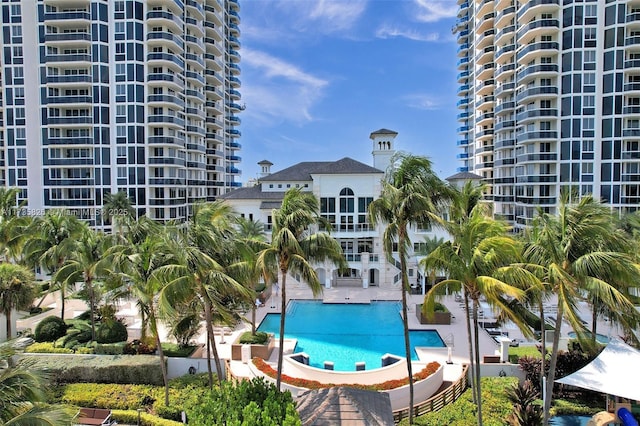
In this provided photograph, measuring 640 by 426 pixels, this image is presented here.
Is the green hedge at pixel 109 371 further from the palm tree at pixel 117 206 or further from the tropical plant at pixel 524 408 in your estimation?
the palm tree at pixel 117 206

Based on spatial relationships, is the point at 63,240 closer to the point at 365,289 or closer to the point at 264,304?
the point at 264,304

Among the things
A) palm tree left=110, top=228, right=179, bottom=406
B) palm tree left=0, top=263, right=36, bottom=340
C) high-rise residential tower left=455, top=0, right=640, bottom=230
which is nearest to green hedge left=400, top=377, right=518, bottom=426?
palm tree left=110, top=228, right=179, bottom=406

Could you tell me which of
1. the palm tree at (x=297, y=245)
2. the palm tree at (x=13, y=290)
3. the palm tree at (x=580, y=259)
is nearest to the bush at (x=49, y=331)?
the palm tree at (x=13, y=290)

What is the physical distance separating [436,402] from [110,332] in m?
17.0

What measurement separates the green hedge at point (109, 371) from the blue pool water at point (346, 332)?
8489 mm

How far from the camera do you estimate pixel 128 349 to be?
22688 mm

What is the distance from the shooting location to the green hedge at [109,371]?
67.2ft

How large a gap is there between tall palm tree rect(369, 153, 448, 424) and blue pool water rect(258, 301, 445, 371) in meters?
8.75

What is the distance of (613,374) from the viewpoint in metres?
15.4

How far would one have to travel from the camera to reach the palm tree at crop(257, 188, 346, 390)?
54.2 feet

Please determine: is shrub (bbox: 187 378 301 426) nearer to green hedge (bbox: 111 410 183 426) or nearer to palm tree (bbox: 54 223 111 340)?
green hedge (bbox: 111 410 183 426)

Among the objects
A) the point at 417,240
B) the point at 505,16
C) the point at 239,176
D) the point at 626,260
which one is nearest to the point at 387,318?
the point at 417,240

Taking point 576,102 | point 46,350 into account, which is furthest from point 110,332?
point 576,102

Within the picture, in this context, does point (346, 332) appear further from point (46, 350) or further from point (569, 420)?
point (46, 350)
